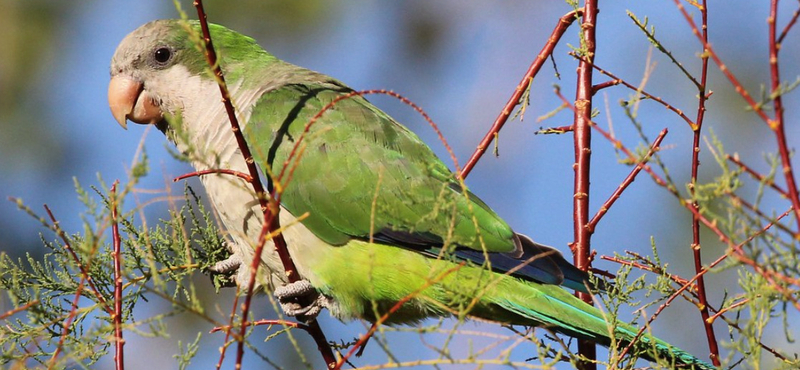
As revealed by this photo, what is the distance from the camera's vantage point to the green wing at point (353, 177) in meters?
3.26

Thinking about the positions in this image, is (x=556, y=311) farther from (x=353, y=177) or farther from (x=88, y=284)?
(x=88, y=284)

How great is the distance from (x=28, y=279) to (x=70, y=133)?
6.27 meters

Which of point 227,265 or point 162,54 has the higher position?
point 162,54

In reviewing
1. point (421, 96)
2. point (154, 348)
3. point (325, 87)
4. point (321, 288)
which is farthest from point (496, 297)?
point (421, 96)

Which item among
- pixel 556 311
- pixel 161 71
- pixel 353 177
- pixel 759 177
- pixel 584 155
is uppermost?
pixel 759 177

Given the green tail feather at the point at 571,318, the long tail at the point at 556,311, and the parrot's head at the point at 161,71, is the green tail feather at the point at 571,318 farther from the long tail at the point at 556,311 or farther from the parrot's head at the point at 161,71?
the parrot's head at the point at 161,71

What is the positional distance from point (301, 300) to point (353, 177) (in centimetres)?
54

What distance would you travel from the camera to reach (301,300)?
3.39 m

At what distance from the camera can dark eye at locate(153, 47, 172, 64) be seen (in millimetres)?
3889

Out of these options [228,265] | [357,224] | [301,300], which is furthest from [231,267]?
[357,224]

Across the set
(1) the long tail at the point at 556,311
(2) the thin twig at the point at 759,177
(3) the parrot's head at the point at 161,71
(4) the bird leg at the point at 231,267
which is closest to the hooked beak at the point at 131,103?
(3) the parrot's head at the point at 161,71

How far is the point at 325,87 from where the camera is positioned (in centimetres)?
373

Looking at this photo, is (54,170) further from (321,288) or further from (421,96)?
(321,288)

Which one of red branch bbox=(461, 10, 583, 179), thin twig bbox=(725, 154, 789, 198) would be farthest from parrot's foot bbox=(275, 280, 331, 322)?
thin twig bbox=(725, 154, 789, 198)
